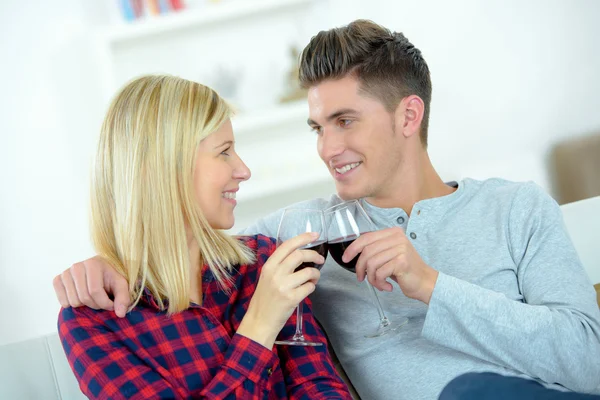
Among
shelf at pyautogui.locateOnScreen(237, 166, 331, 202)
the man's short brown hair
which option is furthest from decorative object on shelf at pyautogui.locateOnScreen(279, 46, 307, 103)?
the man's short brown hair

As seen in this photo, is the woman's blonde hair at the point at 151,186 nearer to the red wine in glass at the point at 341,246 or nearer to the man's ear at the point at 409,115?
the red wine in glass at the point at 341,246

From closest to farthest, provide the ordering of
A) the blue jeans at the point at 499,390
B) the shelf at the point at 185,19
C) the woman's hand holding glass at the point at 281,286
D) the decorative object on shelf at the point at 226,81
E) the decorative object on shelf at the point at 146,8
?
the woman's hand holding glass at the point at 281,286 → the blue jeans at the point at 499,390 → the shelf at the point at 185,19 → the decorative object on shelf at the point at 146,8 → the decorative object on shelf at the point at 226,81

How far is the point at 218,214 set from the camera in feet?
4.96

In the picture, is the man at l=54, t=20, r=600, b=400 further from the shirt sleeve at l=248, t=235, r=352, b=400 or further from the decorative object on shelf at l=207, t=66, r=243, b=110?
the decorative object on shelf at l=207, t=66, r=243, b=110

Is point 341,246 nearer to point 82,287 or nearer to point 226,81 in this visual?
point 82,287

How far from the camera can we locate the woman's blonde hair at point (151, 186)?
1.43 meters

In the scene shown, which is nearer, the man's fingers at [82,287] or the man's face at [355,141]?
the man's fingers at [82,287]

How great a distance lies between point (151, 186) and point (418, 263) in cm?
59

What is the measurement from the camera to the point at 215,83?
3.62 metres

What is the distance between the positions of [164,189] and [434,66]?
2832 mm

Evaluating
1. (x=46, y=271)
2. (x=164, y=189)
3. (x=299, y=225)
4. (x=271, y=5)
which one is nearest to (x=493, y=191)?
(x=299, y=225)

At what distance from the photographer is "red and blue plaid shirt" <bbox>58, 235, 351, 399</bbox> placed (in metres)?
1.29

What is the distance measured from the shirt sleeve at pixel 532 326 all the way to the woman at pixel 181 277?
0.94 ft

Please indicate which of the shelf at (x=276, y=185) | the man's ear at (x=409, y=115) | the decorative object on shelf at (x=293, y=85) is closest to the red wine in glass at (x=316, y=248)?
the man's ear at (x=409, y=115)
